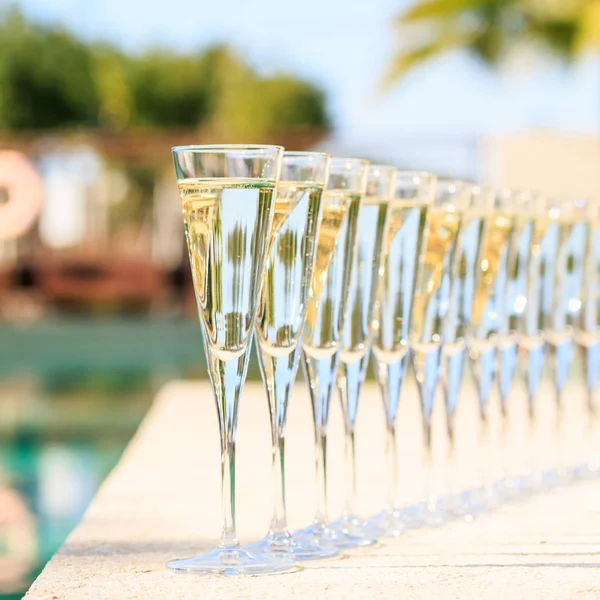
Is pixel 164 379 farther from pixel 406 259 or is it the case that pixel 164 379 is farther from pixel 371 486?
pixel 406 259

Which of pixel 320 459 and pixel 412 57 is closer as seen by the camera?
pixel 320 459

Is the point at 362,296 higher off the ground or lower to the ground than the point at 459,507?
higher

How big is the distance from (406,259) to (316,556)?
511 millimetres

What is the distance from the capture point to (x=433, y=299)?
2021 mm

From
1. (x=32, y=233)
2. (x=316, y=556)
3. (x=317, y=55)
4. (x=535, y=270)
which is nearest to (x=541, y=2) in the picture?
(x=32, y=233)

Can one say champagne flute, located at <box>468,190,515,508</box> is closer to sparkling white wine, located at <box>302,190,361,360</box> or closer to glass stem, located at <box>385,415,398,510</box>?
glass stem, located at <box>385,415,398,510</box>

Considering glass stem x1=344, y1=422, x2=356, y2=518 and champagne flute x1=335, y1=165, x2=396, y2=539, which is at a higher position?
champagne flute x1=335, y1=165, x2=396, y2=539

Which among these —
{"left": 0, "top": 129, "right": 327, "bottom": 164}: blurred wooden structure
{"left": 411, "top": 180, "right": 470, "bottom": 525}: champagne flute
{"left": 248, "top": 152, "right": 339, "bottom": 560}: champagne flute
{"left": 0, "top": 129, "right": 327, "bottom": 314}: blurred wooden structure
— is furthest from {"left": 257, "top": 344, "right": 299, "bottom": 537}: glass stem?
{"left": 0, "top": 129, "right": 327, "bottom": 164}: blurred wooden structure

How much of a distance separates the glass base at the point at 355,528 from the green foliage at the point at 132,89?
29904 mm

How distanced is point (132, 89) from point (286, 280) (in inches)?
1317

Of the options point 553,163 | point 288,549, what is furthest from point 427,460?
point 553,163

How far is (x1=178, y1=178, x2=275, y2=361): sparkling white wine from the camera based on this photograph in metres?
1.53

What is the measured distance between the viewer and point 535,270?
2.40 metres

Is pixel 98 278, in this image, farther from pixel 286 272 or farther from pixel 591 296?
pixel 286 272
